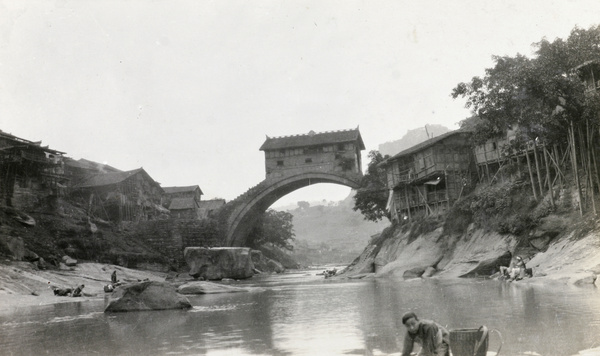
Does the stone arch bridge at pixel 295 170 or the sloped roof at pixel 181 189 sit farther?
the sloped roof at pixel 181 189

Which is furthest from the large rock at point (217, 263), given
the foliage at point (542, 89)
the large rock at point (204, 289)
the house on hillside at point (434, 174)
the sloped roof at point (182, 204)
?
the sloped roof at point (182, 204)

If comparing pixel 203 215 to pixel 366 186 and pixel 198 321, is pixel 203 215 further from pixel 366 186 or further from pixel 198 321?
pixel 198 321

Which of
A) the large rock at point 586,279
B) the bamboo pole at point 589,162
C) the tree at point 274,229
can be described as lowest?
the large rock at point 586,279

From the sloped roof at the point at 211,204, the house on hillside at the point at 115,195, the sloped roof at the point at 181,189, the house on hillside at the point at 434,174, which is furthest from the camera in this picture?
the sloped roof at the point at 211,204

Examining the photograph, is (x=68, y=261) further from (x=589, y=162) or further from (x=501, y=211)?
(x=589, y=162)

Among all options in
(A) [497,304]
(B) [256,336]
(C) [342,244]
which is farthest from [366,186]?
(C) [342,244]

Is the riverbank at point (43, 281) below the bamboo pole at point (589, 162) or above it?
below

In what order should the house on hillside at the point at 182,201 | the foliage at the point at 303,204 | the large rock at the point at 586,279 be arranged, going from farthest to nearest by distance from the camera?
the foliage at the point at 303,204 → the house on hillside at the point at 182,201 → the large rock at the point at 586,279

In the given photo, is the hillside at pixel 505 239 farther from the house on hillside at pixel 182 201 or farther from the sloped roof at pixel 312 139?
the house on hillside at pixel 182 201
